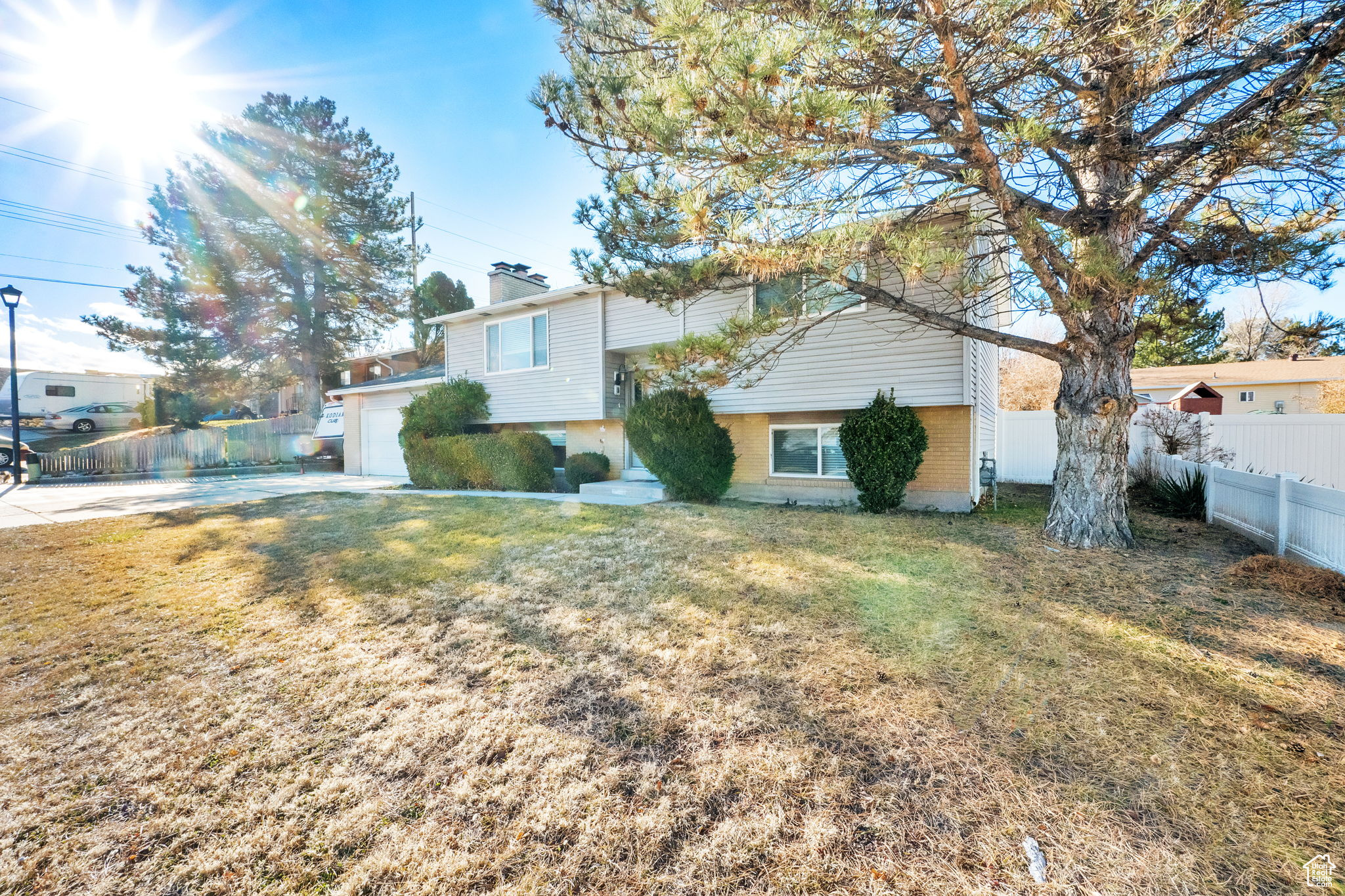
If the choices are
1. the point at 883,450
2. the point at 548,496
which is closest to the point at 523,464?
the point at 548,496

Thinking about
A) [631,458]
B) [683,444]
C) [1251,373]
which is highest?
[1251,373]

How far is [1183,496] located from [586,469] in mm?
10354

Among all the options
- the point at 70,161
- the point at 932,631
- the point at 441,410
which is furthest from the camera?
the point at 70,161

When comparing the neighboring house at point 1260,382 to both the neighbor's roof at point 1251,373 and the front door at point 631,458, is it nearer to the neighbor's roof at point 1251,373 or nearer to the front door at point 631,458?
the neighbor's roof at point 1251,373

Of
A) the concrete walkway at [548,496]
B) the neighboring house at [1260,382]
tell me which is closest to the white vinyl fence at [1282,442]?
the concrete walkway at [548,496]

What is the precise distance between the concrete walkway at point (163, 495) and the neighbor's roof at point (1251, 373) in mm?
24453

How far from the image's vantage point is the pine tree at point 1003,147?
14.3ft

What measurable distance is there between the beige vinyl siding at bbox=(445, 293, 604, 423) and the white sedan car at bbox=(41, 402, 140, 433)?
2262cm

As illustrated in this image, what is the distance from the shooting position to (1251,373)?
21719 mm

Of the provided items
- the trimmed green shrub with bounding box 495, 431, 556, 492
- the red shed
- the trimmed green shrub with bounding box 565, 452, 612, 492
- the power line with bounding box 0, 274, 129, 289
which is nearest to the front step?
the trimmed green shrub with bounding box 565, 452, 612, 492

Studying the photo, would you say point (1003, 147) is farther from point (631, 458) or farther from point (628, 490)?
point (631, 458)

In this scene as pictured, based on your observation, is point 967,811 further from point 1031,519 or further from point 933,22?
point 1031,519

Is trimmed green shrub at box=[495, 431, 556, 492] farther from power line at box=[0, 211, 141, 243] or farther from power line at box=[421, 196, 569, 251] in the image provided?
power line at box=[0, 211, 141, 243]

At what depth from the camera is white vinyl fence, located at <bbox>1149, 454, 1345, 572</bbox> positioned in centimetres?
453
